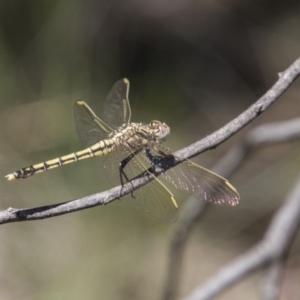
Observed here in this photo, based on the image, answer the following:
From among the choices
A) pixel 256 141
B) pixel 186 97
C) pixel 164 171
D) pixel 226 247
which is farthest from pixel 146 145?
pixel 186 97

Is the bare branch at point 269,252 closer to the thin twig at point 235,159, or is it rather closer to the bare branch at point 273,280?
the bare branch at point 273,280

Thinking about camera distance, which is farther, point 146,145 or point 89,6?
point 89,6

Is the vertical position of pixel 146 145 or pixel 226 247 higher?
pixel 226 247

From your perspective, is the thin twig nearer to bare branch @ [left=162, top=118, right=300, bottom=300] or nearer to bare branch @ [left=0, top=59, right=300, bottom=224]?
bare branch @ [left=162, top=118, right=300, bottom=300]

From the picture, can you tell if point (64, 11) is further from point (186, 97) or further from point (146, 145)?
point (146, 145)

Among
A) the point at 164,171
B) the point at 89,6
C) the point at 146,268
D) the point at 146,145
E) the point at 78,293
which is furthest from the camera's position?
the point at 89,6

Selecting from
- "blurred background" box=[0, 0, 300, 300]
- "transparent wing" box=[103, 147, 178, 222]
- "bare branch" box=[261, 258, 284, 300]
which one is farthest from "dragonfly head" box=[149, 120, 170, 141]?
"blurred background" box=[0, 0, 300, 300]

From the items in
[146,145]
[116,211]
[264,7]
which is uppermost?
[264,7]
